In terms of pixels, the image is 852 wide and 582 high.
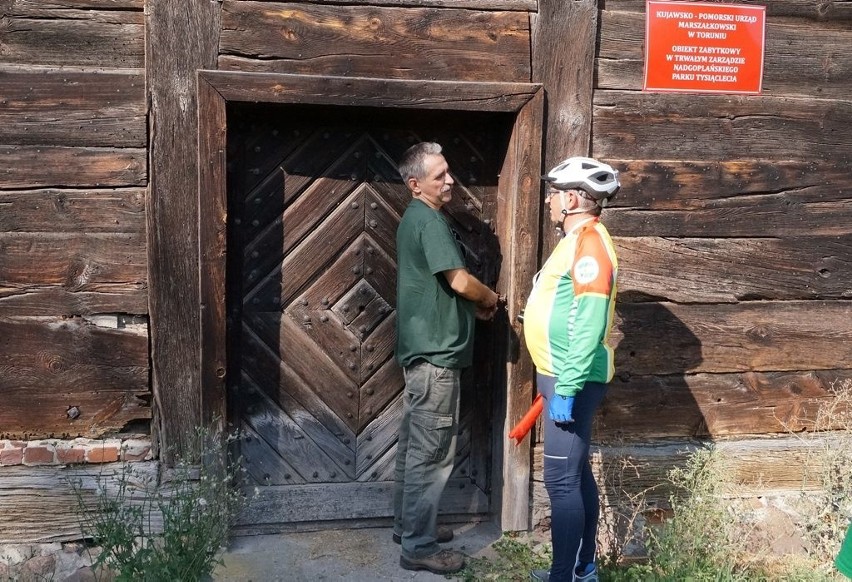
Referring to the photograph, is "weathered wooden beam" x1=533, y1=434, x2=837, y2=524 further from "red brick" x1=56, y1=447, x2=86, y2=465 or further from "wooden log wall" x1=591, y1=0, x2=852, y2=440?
"red brick" x1=56, y1=447, x2=86, y2=465

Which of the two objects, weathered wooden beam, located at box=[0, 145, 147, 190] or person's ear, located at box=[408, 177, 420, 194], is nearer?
weathered wooden beam, located at box=[0, 145, 147, 190]

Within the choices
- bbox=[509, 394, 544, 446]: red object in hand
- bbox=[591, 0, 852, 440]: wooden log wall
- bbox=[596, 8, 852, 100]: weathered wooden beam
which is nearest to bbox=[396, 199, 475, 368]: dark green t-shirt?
bbox=[509, 394, 544, 446]: red object in hand

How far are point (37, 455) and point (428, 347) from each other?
1.81 meters

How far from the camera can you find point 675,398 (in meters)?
4.43

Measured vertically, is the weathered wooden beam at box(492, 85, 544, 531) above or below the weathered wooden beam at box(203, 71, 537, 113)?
below

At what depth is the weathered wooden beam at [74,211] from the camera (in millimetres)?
3770

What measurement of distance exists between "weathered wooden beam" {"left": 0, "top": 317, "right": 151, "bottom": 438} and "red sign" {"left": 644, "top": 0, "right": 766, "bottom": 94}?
2.77m

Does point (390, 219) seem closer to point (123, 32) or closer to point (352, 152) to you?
point (352, 152)

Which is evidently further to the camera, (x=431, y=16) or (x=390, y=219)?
(x=390, y=219)

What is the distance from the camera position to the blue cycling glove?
334 centimetres

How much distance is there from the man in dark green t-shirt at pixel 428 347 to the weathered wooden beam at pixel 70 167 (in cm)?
121

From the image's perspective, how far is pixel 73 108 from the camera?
3762 mm

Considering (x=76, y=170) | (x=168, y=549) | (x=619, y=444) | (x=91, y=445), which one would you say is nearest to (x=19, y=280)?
(x=76, y=170)

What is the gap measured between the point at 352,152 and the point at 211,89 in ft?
2.53
